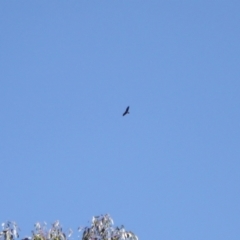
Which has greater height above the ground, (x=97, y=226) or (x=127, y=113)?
(x=127, y=113)

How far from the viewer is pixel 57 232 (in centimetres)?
1656

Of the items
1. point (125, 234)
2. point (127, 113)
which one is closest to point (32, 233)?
point (125, 234)

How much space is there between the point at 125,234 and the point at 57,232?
134 centimetres

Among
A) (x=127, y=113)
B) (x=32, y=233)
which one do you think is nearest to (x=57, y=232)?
(x=32, y=233)

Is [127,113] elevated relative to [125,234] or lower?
elevated

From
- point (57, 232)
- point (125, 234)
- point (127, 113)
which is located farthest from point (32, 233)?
point (127, 113)

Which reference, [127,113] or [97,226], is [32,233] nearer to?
[97,226]

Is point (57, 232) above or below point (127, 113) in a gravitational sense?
below

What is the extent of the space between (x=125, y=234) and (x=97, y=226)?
615mm

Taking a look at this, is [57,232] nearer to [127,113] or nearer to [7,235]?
[7,235]

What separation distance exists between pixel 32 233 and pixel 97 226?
4.60ft

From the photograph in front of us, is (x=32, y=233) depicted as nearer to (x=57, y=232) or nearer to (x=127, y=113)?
(x=57, y=232)

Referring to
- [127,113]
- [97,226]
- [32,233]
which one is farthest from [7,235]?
[127,113]

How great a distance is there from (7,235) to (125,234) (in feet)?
7.57
